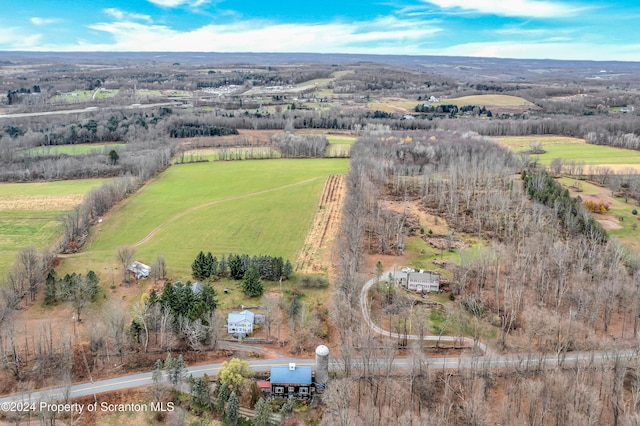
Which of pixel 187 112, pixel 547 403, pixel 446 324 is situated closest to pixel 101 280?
pixel 446 324

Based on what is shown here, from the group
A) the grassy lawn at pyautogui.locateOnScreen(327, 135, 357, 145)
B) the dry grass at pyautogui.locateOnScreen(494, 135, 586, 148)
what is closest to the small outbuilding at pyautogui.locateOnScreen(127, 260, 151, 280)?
the grassy lawn at pyautogui.locateOnScreen(327, 135, 357, 145)

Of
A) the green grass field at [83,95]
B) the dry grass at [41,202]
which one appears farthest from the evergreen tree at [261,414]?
the green grass field at [83,95]

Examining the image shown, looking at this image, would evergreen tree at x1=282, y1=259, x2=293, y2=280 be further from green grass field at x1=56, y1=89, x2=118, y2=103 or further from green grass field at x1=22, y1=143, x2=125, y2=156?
green grass field at x1=56, y1=89, x2=118, y2=103

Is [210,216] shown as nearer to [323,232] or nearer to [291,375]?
[323,232]

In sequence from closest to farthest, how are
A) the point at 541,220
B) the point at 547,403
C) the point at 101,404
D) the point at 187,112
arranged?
the point at 547,403 → the point at 101,404 → the point at 541,220 → the point at 187,112

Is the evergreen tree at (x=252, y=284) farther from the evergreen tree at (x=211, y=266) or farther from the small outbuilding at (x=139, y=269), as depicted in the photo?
the small outbuilding at (x=139, y=269)

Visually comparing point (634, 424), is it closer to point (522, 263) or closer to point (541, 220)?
point (522, 263)
